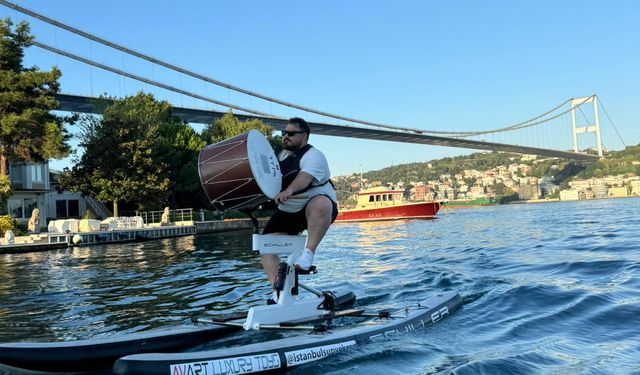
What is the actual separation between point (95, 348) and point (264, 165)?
1.76 metres

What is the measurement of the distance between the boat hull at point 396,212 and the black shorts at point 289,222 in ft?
124

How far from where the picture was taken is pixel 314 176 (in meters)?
4.39

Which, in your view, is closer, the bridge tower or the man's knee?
the man's knee

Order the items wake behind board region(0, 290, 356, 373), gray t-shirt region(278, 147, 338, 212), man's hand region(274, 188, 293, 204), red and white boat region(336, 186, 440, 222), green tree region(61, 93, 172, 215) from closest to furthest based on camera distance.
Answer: wake behind board region(0, 290, 356, 373) → man's hand region(274, 188, 293, 204) → gray t-shirt region(278, 147, 338, 212) → green tree region(61, 93, 172, 215) → red and white boat region(336, 186, 440, 222)

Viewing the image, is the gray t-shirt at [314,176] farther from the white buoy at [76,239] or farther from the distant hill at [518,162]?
the distant hill at [518,162]

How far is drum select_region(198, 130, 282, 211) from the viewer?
4.32m

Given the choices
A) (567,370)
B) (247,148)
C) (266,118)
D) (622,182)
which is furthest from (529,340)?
(622,182)

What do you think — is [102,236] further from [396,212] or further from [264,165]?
[396,212]

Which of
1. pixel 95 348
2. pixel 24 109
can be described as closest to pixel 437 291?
pixel 95 348

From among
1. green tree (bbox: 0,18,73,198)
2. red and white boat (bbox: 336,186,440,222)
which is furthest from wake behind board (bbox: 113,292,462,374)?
red and white boat (bbox: 336,186,440,222)

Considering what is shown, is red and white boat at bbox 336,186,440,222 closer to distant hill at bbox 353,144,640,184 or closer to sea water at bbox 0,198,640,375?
sea water at bbox 0,198,640,375

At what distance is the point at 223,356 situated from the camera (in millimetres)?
3176

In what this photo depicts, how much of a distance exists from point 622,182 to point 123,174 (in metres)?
62.7

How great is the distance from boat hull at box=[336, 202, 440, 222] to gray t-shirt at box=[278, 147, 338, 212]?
3786 centimetres
